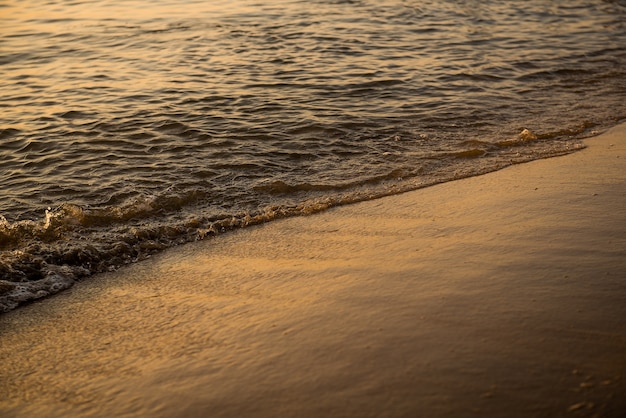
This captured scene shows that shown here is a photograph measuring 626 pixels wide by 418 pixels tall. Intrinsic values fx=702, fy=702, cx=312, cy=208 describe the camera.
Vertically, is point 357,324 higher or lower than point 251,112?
lower

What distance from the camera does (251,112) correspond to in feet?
22.2

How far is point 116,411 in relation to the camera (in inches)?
98.7

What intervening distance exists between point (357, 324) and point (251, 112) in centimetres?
416

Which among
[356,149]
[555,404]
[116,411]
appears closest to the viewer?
[555,404]

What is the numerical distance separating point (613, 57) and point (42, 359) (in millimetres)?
→ 8152

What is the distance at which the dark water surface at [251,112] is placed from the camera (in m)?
4.54

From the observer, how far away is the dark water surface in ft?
14.9

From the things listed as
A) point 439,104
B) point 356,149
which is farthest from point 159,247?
point 439,104

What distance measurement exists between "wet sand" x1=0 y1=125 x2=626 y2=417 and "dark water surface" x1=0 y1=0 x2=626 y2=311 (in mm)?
546

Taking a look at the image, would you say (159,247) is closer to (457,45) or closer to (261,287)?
(261,287)

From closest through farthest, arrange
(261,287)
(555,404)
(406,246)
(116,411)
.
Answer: (555,404) → (116,411) → (261,287) → (406,246)

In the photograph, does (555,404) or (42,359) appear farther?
(42,359)

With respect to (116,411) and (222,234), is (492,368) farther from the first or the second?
(222,234)

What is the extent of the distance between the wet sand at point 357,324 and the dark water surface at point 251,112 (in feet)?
1.79
